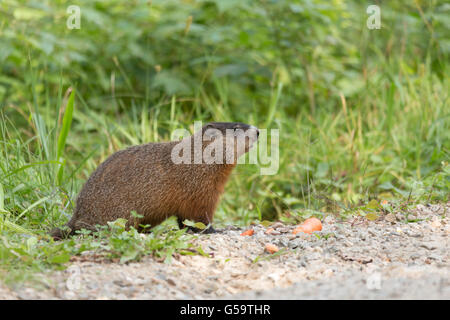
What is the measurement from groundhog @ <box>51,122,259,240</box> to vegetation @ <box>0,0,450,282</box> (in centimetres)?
51

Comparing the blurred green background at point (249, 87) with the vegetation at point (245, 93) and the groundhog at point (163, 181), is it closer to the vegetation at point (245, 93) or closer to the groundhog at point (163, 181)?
the vegetation at point (245, 93)

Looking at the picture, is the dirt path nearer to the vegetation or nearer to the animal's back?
the animal's back

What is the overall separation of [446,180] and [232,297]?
2658mm

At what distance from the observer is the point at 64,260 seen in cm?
310

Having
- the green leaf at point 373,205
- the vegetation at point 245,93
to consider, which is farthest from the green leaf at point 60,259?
the green leaf at point 373,205

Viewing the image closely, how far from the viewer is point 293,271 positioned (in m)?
3.19

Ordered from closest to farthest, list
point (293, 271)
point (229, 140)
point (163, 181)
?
point (293, 271), point (163, 181), point (229, 140)

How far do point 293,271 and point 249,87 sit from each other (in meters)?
5.38

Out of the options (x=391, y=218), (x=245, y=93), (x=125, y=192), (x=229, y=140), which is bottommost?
(x=391, y=218)

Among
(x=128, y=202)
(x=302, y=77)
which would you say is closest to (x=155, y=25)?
(x=302, y=77)

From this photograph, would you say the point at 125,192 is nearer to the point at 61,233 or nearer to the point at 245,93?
the point at 61,233

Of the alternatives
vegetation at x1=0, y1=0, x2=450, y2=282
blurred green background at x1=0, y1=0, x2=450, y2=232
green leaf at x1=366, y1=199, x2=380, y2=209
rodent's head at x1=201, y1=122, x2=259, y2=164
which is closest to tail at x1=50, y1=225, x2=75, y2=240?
vegetation at x1=0, y1=0, x2=450, y2=282

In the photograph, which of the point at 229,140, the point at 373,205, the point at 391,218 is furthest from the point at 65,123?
the point at 391,218
